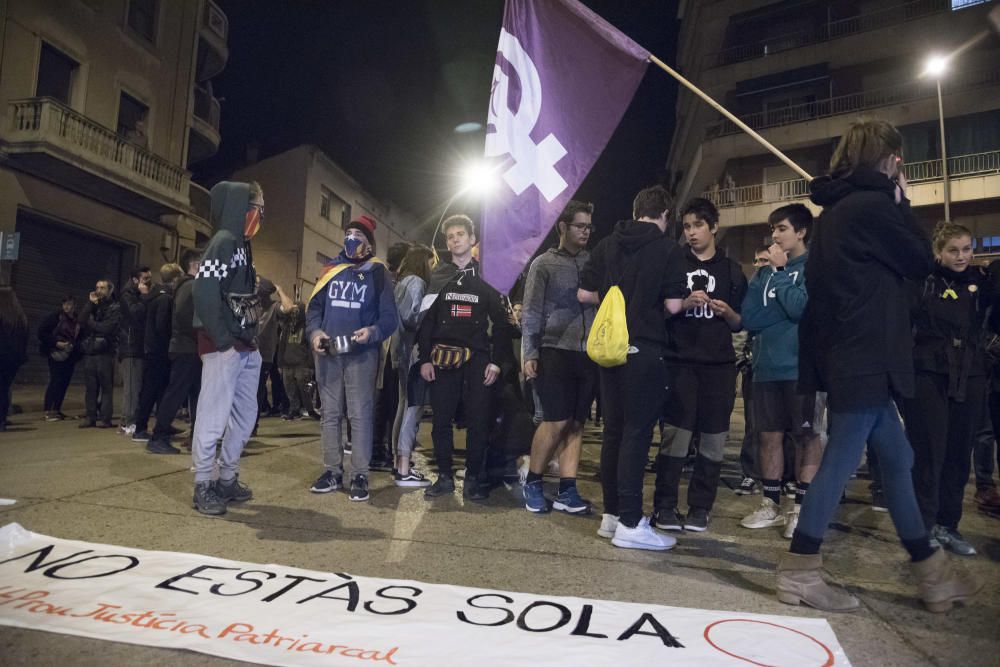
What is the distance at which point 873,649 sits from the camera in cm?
217

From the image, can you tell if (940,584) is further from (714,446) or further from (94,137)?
(94,137)

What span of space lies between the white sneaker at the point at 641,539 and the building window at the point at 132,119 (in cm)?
1855

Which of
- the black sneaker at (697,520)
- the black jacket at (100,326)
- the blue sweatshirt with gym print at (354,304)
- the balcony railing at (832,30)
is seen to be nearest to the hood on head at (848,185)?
the black sneaker at (697,520)

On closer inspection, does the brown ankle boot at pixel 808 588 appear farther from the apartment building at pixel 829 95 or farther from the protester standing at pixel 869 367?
the apartment building at pixel 829 95

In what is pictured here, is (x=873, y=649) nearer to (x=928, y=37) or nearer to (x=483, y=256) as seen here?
(x=483, y=256)

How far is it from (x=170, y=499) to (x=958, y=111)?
2758 centimetres

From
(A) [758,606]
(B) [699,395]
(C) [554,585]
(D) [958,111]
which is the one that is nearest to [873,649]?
(A) [758,606]

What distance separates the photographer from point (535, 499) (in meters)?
4.26

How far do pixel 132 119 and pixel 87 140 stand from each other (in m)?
3.38

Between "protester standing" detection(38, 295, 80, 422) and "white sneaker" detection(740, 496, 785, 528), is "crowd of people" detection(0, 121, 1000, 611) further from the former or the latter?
"protester standing" detection(38, 295, 80, 422)

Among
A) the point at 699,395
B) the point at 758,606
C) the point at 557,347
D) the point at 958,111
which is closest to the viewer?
the point at 758,606

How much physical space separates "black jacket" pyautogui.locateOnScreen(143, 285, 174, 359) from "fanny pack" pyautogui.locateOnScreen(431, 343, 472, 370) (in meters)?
3.88

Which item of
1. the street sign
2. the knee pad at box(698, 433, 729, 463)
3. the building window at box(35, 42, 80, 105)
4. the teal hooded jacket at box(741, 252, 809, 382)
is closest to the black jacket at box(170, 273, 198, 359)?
the knee pad at box(698, 433, 729, 463)

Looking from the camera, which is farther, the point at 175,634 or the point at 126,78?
the point at 126,78
